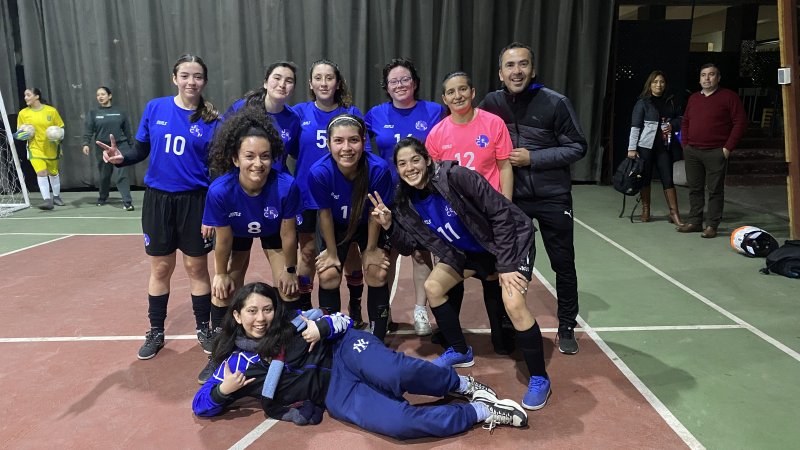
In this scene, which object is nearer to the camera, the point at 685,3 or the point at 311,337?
the point at 311,337

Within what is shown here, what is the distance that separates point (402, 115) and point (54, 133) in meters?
7.37

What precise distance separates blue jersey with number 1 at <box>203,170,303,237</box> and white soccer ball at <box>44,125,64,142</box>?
7.22 meters

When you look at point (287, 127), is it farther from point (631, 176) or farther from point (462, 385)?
point (631, 176)

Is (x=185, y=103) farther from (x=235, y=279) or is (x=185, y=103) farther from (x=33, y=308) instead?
(x=33, y=308)

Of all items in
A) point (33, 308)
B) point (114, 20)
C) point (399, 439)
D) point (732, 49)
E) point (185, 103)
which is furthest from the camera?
point (732, 49)

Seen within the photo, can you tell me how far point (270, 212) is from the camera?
3.62 metres

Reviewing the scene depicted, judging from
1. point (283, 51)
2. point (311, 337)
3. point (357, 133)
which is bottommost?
point (311, 337)

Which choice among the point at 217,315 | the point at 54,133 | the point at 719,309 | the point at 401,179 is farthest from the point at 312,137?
the point at 54,133

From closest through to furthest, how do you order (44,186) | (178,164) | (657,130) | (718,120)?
(178,164), (718,120), (657,130), (44,186)

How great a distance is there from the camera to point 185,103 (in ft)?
12.7

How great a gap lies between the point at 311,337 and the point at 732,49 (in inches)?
494

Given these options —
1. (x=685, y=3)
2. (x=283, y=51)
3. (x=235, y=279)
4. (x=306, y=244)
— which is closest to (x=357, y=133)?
(x=306, y=244)

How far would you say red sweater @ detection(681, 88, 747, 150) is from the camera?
696cm

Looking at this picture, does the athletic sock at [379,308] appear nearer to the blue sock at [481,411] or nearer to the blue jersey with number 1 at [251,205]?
the blue jersey with number 1 at [251,205]
